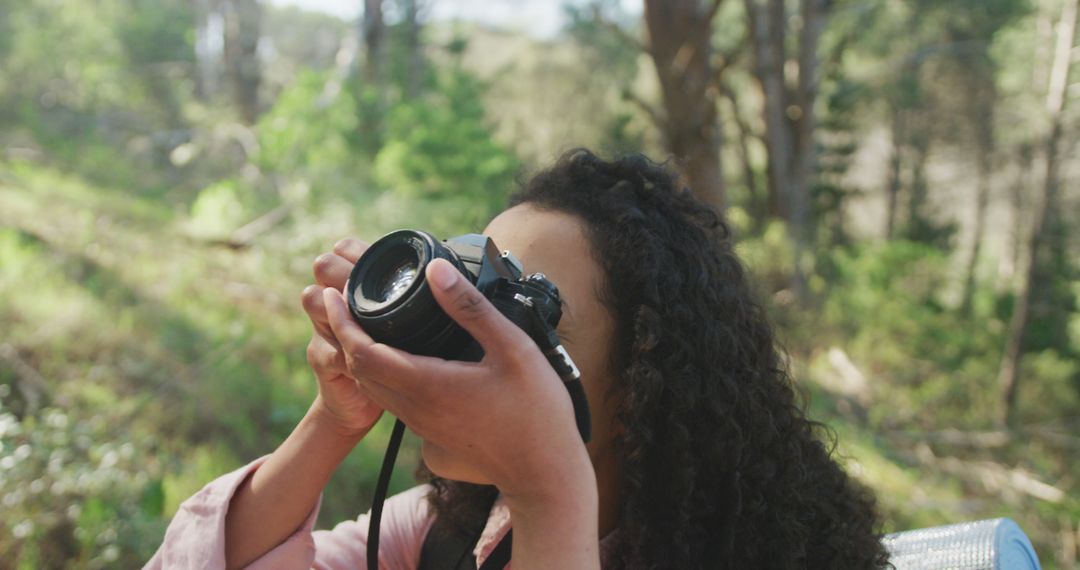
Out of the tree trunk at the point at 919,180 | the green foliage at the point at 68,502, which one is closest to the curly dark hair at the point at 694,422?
the green foliage at the point at 68,502

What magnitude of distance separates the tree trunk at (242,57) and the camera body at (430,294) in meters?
10.1

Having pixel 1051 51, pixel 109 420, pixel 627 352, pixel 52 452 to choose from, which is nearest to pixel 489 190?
pixel 109 420

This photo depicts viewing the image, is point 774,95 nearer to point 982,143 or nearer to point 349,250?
point 349,250

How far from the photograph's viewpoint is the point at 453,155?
5781mm

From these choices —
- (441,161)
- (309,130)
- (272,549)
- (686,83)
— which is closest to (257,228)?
(309,130)

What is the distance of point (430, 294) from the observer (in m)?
0.89

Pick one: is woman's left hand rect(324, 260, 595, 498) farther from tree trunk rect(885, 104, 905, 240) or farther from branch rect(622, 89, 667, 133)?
tree trunk rect(885, 104, 905, 240)

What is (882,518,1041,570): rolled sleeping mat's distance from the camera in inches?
48.7

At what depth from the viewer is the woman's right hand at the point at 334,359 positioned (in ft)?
3.41

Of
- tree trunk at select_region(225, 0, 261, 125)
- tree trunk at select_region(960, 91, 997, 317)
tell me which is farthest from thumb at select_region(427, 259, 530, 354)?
tree trunk at select_region(960, 91, 997, 317)

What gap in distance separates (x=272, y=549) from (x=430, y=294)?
56 cm

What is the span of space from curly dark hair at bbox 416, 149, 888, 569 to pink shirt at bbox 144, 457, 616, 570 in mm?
139

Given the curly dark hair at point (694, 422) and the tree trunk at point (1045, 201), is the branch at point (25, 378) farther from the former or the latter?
the tree trunk at point (1045, 201)

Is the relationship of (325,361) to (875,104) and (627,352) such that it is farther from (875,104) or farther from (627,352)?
(875,104)
